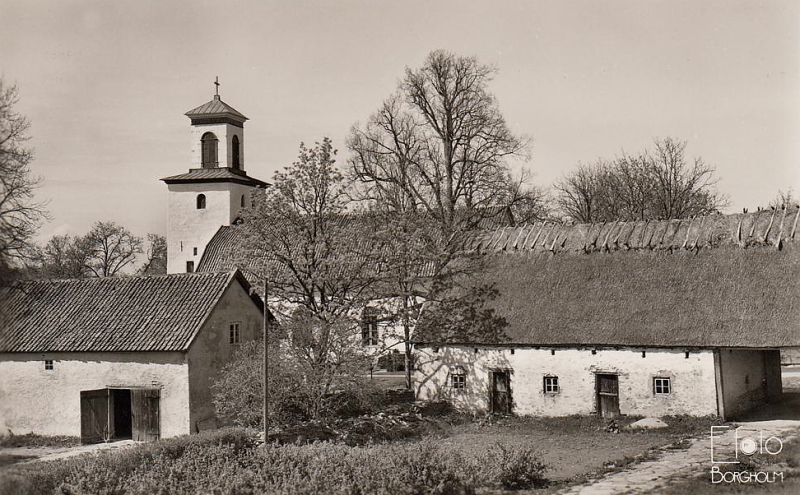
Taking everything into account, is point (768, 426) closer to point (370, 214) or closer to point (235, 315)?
point (370, 214)

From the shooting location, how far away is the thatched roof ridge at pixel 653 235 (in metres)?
23.6

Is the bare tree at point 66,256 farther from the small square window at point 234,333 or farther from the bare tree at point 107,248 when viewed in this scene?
the small square window at point 234,333

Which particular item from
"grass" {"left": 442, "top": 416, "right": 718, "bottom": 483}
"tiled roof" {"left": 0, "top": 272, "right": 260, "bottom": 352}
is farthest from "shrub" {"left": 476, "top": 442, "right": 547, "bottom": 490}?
"tiled roof" {"left": 0, "top": 272, "right": 260, "bottom": 352}

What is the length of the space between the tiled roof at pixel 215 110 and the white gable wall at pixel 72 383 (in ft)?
76.8

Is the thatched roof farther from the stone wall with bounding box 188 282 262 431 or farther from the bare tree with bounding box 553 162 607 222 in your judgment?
the bare tree with bounding box 553 162 607 222

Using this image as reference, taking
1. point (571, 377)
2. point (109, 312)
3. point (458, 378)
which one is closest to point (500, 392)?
point (458, 378)

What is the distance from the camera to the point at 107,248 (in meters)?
66.8

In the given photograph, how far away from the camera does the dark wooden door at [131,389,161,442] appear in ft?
74.0

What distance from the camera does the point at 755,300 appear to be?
2198cm

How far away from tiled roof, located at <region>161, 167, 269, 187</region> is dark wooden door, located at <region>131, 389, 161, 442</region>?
2334 centimetres

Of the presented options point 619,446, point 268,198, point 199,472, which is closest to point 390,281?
point 268,198

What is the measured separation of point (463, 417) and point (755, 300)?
9198mm

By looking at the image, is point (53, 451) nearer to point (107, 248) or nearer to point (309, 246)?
point (309, 246)

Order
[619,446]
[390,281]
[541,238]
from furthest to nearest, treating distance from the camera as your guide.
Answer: [541,238], [390,281], [619,446]
